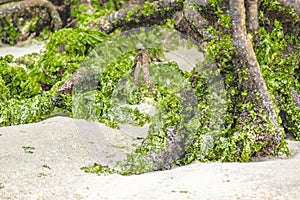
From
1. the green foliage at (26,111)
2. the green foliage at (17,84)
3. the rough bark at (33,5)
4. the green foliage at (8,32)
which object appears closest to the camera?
the green foliage at (26,111)

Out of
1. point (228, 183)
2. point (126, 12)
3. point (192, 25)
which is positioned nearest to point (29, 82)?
point (126, 12)

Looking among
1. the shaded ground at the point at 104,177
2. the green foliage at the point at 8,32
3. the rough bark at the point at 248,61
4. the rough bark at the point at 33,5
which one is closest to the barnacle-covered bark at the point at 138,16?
the rough bark at the point at 248,61

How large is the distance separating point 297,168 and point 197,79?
48.6 inches

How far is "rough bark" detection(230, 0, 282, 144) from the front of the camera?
3271 mm

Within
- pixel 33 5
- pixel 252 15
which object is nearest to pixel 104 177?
pixel 252 15

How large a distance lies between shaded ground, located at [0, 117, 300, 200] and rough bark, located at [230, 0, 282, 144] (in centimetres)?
39

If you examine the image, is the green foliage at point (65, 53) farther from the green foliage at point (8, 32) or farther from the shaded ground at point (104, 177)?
the green foliage at point (8, 32)

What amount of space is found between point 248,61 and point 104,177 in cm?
145

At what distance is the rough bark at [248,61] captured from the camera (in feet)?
10.7

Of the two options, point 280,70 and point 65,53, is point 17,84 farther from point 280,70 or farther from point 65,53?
point 280,70

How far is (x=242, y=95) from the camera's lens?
334 centimetres

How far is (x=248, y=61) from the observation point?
3.36 metres

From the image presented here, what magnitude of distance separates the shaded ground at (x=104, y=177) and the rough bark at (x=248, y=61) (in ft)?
1.29

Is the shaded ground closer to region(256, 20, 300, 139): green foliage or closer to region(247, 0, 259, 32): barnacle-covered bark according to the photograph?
region(256, 20, 300, 139): green foliage
